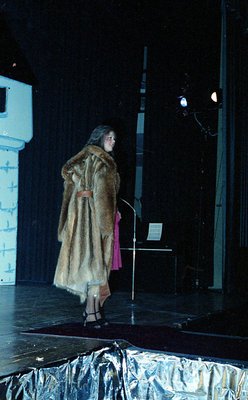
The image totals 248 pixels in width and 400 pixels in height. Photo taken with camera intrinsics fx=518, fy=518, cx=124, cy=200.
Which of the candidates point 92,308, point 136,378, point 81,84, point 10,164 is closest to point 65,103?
point 81,84

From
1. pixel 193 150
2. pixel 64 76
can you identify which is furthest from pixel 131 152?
pixel 64 76

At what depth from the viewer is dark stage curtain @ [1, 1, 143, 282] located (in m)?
7.96

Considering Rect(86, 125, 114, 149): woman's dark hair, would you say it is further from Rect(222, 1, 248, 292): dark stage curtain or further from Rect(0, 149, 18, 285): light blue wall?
Rect(222, 1, 248, 292): dark stage curtain

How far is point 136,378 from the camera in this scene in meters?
2.75

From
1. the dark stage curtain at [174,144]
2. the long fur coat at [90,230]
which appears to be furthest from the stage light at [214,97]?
the long fur coat at [90,230]

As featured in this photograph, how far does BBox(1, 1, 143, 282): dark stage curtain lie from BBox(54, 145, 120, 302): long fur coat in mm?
4248

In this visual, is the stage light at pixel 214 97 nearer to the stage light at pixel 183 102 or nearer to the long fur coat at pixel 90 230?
the stage light at pixel 183 102

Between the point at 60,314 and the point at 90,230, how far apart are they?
1131 millimetres

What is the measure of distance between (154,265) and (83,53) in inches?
139

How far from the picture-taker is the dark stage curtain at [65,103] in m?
7.96

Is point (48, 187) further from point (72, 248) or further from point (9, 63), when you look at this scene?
point (72, 248)

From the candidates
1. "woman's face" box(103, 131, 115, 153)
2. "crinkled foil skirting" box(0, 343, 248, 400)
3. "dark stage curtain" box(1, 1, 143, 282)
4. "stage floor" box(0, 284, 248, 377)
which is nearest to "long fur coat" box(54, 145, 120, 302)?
"woman's face" box(103, 131, 115, 153)

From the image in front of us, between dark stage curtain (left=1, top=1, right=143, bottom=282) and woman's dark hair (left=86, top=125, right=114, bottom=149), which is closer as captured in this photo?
woman's dark hair (left=86, top=125, right=114, bottom=149)

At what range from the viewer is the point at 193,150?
8336 millimetres
